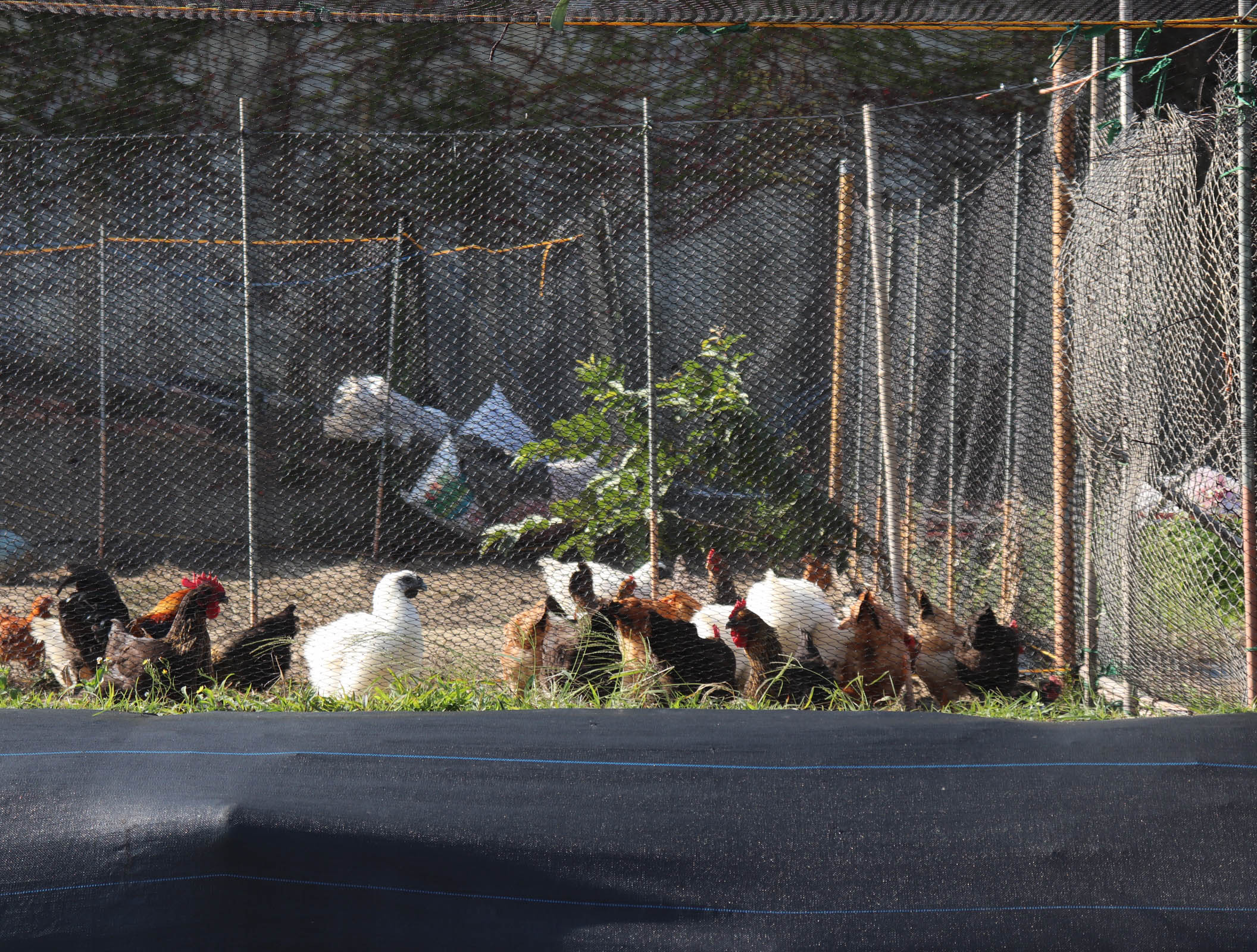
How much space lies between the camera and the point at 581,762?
6.67 ft

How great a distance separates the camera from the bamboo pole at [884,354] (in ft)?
10.4

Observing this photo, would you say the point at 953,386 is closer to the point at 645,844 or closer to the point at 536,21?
the point at 536,21

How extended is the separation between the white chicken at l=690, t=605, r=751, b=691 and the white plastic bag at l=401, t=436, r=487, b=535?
219cm

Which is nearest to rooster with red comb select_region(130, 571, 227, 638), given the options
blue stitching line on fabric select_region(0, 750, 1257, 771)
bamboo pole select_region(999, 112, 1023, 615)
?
blue stitching line on fabric select_region(0, 750, 1257, 771)

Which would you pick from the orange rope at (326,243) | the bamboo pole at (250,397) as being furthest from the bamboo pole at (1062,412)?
the bamboo pole at (250,397)

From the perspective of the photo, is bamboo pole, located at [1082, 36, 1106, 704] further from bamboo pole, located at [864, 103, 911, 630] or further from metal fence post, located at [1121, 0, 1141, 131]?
bamboo pole, located at [864, 103, 911, 630]

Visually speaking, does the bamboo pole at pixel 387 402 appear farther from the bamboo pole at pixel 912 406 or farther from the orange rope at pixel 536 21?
the bamboo pole at pixel 912 406

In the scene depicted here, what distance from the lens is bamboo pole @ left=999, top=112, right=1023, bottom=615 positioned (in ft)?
10.9

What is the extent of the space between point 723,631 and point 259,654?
1676mm

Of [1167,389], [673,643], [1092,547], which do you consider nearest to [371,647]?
[673,643]

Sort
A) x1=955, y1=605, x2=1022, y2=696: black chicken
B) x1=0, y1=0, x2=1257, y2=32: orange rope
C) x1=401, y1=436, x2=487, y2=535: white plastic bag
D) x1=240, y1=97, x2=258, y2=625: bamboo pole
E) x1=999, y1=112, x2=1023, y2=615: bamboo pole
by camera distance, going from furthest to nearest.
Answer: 1. x1=401, y1=436, x2=487, y2=535: white plastic bag
2. x1=240, y1=97, x2=258, y2=625: bamboo pole
3. x1=999, y1=112, x2=1023, y2=615: bamboo pole
4. x1=955, y1=605, x2=1022, y2=696: black chicken
5. x1=0, y1=0, x2=1257, y2=32: orange rope

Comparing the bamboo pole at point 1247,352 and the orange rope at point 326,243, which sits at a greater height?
the orange rope at point 326,243

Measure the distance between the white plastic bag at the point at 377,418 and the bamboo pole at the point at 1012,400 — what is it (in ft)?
10.6

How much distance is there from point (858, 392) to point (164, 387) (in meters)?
4.12
